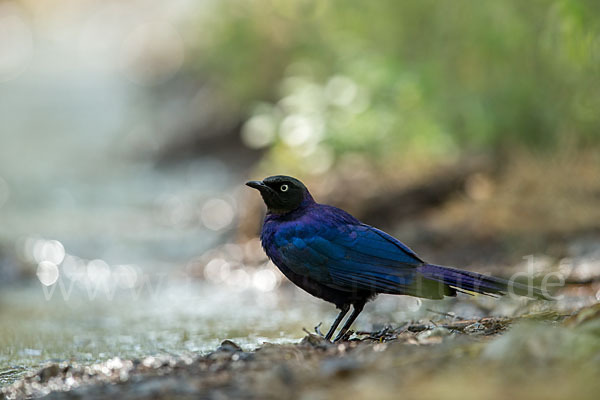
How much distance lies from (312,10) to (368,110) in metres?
4.63

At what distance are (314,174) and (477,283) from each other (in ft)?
19.9

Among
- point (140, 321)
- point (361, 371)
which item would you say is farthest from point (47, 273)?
point (361, 371)

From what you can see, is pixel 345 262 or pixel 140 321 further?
pixel 140 321

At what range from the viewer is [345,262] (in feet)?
12.3

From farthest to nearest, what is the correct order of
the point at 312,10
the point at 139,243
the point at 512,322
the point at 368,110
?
the point at 312,10
the point at 368,110
the point at 139,243
the point at 512,322

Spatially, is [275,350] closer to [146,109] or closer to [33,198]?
[33,198]

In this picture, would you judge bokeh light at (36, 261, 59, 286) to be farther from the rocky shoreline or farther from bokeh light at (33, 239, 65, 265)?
the rocky shoreline

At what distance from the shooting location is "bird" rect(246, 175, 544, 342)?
142 inches

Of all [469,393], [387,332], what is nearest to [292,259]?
[387,332]

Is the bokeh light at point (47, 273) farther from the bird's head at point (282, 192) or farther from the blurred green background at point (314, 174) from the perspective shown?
the bird's head at point (282, 192)

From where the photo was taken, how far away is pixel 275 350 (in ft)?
9.88

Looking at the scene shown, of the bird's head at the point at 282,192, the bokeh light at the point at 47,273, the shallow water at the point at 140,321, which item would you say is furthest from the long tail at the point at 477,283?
the bokeh light at the point at 47,273

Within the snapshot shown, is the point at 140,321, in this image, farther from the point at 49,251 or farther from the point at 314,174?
the point at 314,174

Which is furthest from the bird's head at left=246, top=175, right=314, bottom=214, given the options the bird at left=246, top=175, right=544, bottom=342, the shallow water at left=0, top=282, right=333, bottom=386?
the shallow water at left=0, top=282, right=333, bottom=386
